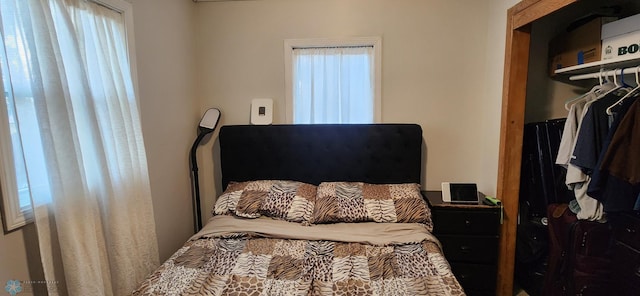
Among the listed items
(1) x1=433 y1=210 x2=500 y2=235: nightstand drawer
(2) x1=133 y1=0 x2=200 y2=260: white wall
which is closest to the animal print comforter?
(1) x1=433 y1=210 x2=500 y2=235: nightstand drawer

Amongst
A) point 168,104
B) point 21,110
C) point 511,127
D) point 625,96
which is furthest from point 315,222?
point 625,96

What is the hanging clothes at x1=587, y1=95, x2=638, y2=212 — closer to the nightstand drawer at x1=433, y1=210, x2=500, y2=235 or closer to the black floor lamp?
the nightstand drawer at x1=433, y1=210, x2=500, y2=235

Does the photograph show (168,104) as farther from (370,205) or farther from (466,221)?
(466,221)

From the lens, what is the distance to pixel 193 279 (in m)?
1.62

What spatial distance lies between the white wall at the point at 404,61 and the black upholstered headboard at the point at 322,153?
0.19m

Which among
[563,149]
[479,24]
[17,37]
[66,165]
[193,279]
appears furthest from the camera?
[479,24]

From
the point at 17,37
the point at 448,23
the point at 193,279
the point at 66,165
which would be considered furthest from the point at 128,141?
the point at 448,23

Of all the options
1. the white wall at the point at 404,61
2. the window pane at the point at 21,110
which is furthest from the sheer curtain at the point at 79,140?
the white wall at the point at 404,61

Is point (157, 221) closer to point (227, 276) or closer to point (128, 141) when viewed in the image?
point (128, 141)

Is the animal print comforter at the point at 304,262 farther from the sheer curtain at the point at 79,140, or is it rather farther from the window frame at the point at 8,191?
the window frame at the point at 8,191

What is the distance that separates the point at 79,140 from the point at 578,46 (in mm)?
2994

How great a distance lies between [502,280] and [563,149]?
107 cm

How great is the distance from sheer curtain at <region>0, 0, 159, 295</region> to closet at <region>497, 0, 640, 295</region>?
94.8 inches

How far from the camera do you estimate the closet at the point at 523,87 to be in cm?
215
